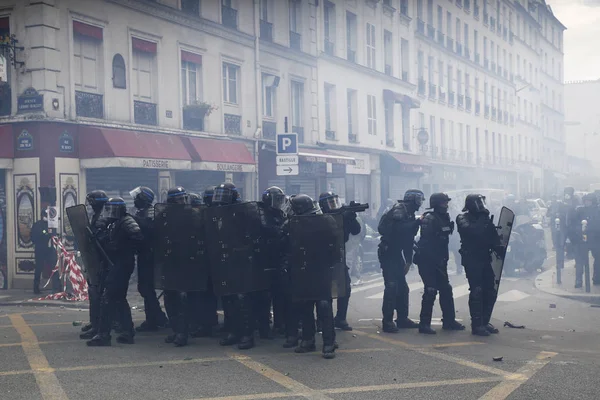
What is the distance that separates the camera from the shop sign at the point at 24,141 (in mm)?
14711

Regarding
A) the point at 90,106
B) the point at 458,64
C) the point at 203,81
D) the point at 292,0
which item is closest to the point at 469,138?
the point at 458,64

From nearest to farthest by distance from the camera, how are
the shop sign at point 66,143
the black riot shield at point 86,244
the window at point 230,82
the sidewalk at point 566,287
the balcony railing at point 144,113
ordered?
the black riot shield at point 86,244, the sidewalk at point 566,287, the shop sign at point 66,143, the balcony railing at point 144,113, the window at point 230,82

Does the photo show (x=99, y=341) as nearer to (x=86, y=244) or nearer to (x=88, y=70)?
(x=86, y=244)

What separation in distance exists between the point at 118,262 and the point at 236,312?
1.48m

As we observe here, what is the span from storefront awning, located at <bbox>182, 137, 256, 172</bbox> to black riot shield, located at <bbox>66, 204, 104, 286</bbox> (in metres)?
9.62

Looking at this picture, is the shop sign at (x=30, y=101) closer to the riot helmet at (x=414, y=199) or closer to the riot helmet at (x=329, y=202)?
the riot helmet at (x=329, y=202)

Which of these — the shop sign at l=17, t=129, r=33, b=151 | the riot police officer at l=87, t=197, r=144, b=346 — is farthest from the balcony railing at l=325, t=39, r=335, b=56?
the riot police officer at l=87, t=197, r=144, b=346

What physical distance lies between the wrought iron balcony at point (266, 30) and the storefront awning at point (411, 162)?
920cm

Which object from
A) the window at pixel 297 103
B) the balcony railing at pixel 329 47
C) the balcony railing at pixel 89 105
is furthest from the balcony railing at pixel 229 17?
the balcony railing at pixel 329 47

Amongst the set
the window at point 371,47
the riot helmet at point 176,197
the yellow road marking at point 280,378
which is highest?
the window at point 371,47

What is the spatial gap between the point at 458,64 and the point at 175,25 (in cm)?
2537

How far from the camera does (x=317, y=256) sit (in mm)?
7441

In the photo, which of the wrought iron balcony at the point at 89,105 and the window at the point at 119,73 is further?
the window at the point at 119,73

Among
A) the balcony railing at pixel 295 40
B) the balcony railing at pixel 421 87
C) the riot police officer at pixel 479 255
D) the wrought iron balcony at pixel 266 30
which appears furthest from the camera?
the balcony railing at pixel 421 87
